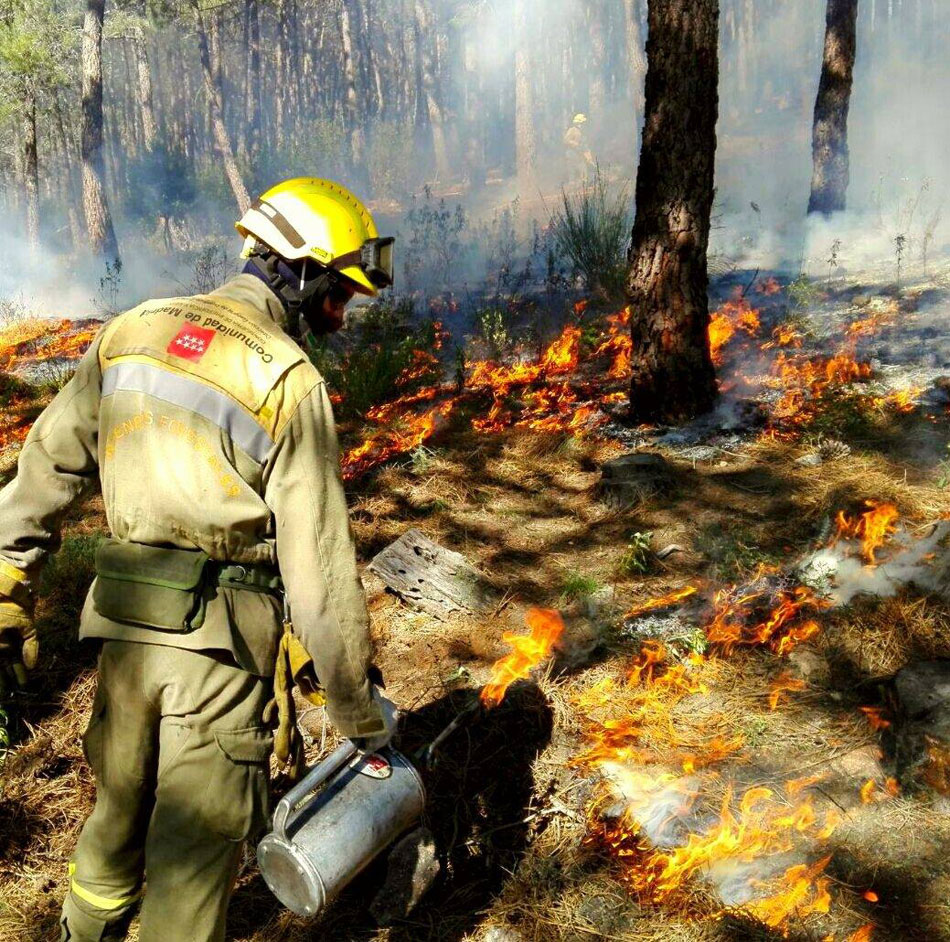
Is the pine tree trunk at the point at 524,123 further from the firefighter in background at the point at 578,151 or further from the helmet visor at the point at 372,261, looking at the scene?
the helmet visor at the point at 372,261

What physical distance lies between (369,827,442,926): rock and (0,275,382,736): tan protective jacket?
85 cm

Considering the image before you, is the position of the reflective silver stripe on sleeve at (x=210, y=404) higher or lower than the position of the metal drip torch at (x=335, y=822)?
higher

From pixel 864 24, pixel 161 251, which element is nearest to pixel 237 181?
pixel 161 251

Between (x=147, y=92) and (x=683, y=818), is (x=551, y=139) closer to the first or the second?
(x=147, y=92)

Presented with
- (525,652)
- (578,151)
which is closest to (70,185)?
(578,151)

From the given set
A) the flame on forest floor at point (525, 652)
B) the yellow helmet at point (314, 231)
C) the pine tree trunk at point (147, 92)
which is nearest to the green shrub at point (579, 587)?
the flame on forest floor at point (525, 652)

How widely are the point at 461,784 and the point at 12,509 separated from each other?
1.84 metres

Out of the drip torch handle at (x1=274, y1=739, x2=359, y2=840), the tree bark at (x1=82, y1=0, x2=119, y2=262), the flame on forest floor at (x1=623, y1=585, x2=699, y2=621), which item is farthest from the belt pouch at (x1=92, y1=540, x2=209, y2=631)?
the tree bark at (x1=82, y1=0, x2=119, y2=262)

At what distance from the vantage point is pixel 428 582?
4121 millimetres

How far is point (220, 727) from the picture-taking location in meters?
2.07

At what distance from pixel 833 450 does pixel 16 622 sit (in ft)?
14.6

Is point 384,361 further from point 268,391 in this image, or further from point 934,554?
point 268,391

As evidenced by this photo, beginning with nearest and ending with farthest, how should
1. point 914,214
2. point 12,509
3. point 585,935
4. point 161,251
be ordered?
point 12,509 → point 585,935 → point 914,214 → point 161,251

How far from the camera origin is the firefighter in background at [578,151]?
86.2 ft
